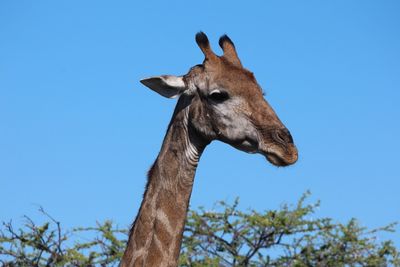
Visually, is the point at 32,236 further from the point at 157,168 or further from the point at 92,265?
the point at 157,168

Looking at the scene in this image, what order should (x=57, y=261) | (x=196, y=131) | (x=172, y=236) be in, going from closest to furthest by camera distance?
(x=172, y=236) → (x=196, y=131) → (x=57, y=261)

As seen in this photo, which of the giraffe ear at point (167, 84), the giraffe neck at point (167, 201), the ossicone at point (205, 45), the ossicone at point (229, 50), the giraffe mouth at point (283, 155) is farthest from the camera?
the ossicone at point (229, 50)

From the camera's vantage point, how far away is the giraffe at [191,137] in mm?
7570

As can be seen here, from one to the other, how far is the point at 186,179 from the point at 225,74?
3.94ft

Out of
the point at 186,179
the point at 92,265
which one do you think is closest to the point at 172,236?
the point at 186,179

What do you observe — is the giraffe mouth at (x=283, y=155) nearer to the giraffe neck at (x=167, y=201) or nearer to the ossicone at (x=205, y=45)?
the giraffe neck at (x=167, y=201)

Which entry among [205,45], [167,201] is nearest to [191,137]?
[167,201]

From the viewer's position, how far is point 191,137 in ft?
26.9

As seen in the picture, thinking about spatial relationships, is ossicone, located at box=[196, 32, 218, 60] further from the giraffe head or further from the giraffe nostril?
the giraffe nostril

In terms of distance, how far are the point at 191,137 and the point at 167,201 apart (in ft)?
2.43

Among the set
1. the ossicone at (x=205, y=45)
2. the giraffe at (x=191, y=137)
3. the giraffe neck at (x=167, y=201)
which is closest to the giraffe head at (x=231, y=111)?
the giraffe at (x=191, y=137)

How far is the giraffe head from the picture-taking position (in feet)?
26.4

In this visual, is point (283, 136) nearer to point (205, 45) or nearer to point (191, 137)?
point (191, 137)

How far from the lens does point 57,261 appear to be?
15500 mm
